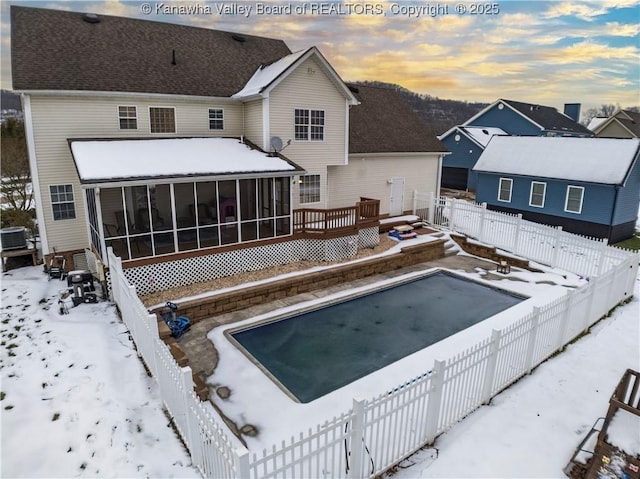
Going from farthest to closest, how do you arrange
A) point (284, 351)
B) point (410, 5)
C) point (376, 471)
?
point (410, 5) → point (284, 351) → point (376, 471)

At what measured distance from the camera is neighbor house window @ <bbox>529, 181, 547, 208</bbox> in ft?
69.0

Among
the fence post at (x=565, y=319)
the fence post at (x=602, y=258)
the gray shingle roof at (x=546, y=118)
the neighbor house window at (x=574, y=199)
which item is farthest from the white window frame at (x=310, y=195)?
the gray shingle roof at (x=546, y=118)

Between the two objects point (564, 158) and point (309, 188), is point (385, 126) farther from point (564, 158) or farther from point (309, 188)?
point (564, 158)

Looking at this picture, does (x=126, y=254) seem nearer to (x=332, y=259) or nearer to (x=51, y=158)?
(x=51, y=158)

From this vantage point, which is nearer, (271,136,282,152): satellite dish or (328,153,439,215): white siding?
(271,136,282,152): satellite dish

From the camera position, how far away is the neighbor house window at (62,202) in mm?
12734

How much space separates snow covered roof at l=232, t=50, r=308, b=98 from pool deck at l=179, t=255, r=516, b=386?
768 centimetres

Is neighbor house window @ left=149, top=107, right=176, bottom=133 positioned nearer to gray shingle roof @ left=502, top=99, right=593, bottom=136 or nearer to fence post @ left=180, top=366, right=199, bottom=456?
fence post @ left=180, top=366, right=199, bottom=456

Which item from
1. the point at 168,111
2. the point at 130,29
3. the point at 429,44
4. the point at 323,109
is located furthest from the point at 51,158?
the point at 429,44

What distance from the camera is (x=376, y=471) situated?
205 inches

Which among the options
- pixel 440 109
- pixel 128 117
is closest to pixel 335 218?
pixel 128 117

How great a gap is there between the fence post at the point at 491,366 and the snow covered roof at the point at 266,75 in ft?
37.8

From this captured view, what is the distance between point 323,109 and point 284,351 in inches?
411

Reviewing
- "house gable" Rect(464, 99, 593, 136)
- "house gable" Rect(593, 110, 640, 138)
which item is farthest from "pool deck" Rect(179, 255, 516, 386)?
"house gable" Rect(593, 110, 640, 138)
